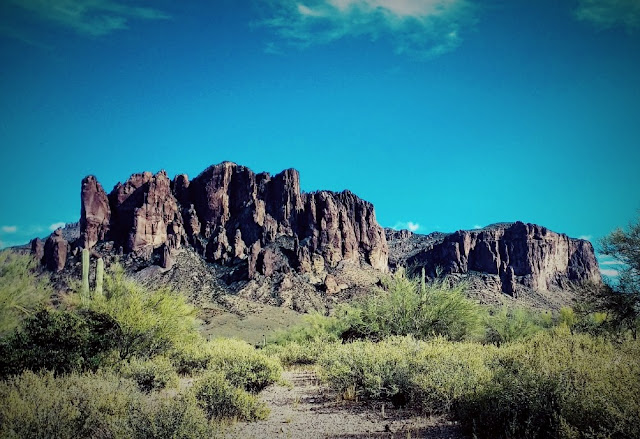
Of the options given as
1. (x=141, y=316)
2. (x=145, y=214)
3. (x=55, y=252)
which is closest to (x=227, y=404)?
(x=141, y=316)

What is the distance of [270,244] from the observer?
Result: 94.8 meters

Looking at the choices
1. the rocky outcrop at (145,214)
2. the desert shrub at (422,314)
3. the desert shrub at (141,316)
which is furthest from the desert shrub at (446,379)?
the rocky outcrop at (145,214)

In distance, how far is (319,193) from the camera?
375 ft

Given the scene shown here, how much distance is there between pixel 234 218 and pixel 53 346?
96064mm

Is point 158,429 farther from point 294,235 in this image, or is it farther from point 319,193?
point 319,193

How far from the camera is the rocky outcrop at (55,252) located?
82.7 meters

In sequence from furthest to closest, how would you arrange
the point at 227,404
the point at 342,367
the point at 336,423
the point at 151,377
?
the point at 151,377 → the point at 342,367 → the point at 227,404 → the point at 336,423

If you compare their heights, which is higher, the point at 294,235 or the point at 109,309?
the point at 294,235

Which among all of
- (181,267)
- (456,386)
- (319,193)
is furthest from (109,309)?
(319,193)

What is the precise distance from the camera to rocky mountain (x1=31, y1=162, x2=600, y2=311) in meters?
77.0

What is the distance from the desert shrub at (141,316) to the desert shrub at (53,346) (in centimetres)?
122

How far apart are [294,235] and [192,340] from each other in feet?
272

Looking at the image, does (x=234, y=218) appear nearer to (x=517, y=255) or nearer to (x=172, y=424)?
(x=517, y=255)

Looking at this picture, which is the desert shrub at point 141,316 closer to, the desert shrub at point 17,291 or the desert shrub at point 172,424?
the desert shrub at point 17,291
